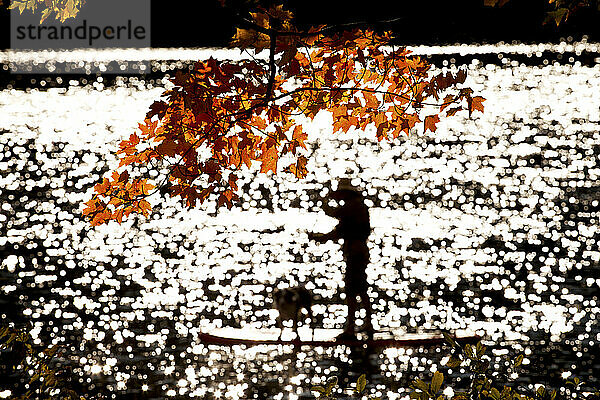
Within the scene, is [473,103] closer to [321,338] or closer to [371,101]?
[371,101]

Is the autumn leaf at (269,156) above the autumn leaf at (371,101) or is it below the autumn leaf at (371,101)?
below

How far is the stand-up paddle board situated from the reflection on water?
0.87 feet

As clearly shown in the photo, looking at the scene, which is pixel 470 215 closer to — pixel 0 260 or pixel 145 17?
pixel 0 260

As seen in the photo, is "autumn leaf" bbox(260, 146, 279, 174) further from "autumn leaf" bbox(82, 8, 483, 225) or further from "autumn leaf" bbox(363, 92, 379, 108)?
"autumn leaf" bbox(363, 92, 379, 108)

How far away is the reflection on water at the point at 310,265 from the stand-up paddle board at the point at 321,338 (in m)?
0.26

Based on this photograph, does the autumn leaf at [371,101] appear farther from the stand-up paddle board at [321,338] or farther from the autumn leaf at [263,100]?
the stand-up paddle board at [321,338]

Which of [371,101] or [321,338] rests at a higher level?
[371,101]

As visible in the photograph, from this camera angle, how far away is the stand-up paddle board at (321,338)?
38.7ft

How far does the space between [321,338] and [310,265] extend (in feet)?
25.5

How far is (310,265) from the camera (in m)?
19.7

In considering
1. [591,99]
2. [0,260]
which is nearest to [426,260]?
[0,260]

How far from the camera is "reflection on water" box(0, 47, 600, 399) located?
36.8ft

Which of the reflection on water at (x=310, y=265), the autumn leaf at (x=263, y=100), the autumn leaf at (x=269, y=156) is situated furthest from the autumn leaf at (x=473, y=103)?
the reflection on water at (x=310, y=265)

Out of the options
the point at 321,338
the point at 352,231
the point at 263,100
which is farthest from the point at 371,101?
the point at 321,338
